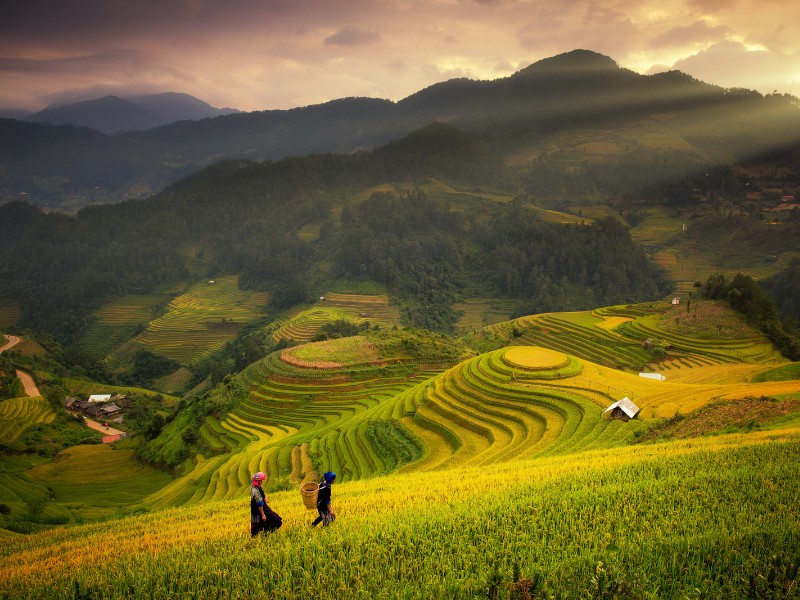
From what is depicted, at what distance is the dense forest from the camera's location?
97.9 m

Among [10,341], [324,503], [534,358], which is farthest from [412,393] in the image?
[10,341]

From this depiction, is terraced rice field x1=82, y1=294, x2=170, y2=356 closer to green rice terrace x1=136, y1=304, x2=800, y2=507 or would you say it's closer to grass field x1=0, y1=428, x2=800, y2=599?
green rice terrace x1=136, y1=304, x2=800, y2=507

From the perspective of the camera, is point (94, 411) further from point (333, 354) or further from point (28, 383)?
point (333, 354)

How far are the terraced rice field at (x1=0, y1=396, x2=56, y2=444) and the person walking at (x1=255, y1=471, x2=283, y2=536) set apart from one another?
36907mm

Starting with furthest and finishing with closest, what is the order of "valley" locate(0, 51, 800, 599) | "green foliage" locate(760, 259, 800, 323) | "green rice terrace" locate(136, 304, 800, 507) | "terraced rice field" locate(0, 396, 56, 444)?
"green foliage" locate(760, 259, 800, 323)
"terraced rice field" locate(0, 396, 56, 444)
"green rice terrace" locate(136, 304, 800, 507)
"valley" locate(0, 51, 800, 599)

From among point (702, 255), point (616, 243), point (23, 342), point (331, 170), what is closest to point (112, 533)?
point (23, 342)

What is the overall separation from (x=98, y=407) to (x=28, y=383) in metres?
10.6

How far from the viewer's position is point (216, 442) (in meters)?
33.4

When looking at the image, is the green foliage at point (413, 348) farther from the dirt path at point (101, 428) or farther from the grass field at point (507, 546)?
the grass field at point (507, 546)

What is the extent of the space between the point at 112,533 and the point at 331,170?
527 ft

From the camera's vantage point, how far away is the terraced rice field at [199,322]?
80756 millimetres

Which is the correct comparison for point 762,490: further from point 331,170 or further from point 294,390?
point 331,170

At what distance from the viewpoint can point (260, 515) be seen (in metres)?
7.53

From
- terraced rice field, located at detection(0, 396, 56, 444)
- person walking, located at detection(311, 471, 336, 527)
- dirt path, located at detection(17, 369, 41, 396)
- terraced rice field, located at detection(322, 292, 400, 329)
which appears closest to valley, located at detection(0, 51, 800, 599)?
terraced rice field, located at detection(0, 396, 56, 444)
